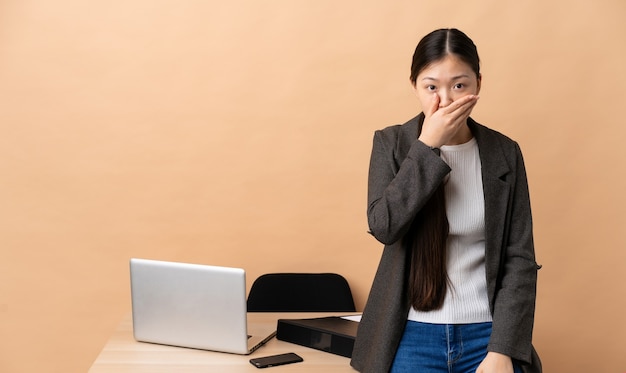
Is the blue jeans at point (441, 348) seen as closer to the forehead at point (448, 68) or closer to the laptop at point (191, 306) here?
the laptop at point (191, 306)

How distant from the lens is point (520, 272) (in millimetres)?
1914

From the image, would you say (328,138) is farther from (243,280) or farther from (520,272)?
(520,272)

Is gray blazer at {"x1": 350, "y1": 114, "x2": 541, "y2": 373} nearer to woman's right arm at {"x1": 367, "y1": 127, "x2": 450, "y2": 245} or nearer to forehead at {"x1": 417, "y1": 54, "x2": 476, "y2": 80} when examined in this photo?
woman's right arm at {"x1": 367, "y1": 127, "x2": 450, "y2": 245}

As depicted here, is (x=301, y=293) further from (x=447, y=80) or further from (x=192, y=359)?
(x=447, y=80)

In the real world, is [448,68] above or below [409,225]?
above

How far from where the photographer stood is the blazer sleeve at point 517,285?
5.99 ft

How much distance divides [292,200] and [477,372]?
1.68 meters

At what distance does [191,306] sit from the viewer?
7.22ft

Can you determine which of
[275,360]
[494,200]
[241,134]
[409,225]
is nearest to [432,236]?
[409,225]

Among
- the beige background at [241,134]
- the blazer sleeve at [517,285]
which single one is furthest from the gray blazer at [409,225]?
the beige background at [241,134]

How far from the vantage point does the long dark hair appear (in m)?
1.83

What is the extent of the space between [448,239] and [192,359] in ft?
2.87

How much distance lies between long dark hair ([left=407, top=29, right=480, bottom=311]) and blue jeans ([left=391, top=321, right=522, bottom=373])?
2.5 inches

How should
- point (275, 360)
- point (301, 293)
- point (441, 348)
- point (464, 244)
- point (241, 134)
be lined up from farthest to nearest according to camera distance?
point (241, 134), point (301, 293), point (275, 360), point (464, 244), point (441, 348)
